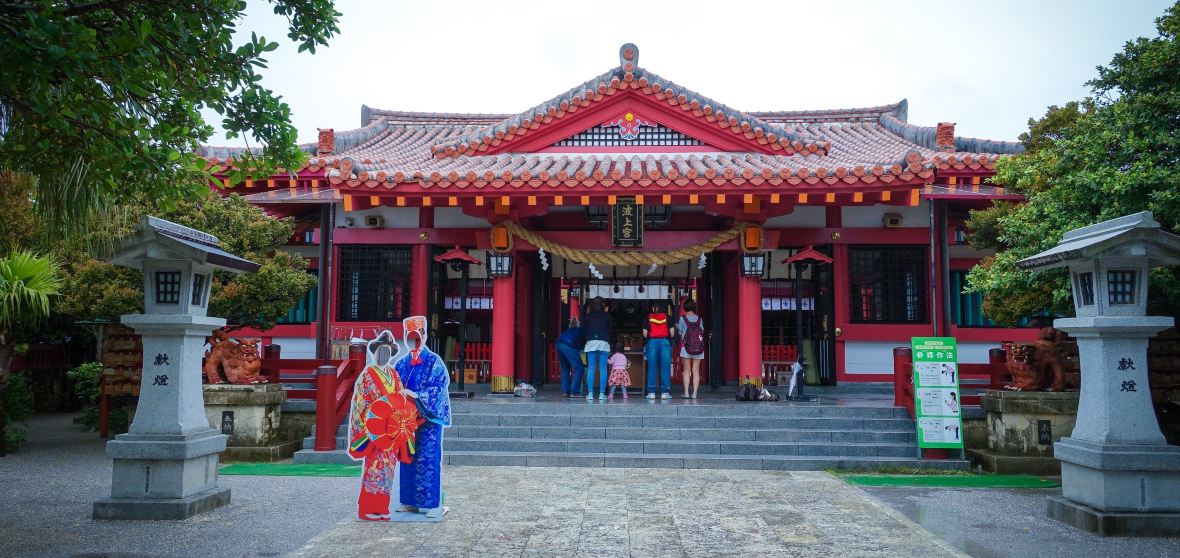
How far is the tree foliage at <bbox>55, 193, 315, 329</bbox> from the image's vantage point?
9438 mm

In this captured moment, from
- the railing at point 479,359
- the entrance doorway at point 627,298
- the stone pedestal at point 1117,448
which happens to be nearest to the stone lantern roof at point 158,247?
the stone pedestal at point 1117,448

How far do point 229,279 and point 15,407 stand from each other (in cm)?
321

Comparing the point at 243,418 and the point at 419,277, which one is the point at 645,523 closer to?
the point at 243,418

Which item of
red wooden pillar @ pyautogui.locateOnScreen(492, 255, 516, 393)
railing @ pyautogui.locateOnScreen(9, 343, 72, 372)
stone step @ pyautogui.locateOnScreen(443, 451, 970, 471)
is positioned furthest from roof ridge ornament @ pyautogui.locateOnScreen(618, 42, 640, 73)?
railing @ pyautogui.locateOnScreen(9, 343, 72, 372)

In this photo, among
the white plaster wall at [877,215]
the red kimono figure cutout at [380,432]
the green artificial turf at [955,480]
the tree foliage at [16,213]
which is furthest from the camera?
the white plaster wall at [877,215]

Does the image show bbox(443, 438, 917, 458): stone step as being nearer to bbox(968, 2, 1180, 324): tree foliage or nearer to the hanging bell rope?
bbox(968, 2, 1180, 324): tree foliage

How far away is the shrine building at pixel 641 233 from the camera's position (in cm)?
1145

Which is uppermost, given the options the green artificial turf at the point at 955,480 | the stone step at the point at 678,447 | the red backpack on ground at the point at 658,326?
the red backpack on ground at the point at 658,326

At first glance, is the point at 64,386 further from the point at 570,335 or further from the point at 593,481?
the point at 593,481

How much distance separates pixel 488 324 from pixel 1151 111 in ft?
37.2

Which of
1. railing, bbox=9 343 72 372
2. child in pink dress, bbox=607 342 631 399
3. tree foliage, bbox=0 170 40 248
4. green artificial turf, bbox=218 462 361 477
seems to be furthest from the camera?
railing, bbox=9 343 72 372

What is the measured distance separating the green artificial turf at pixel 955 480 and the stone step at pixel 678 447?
0.64m

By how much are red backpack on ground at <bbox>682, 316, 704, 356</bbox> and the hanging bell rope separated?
1.18 metres

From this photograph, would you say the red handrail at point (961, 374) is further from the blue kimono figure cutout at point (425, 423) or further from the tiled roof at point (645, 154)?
the blue kimono figure cutout at point (425, 423)
